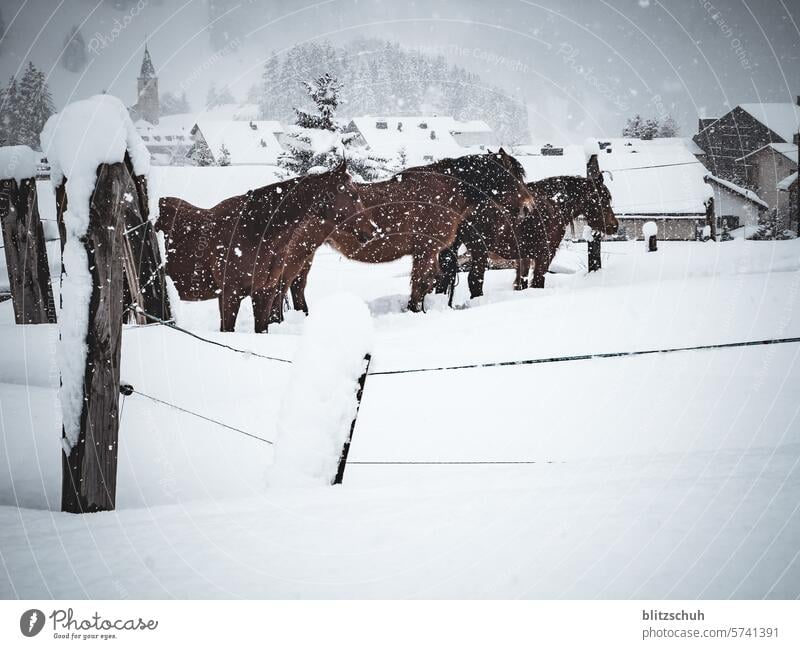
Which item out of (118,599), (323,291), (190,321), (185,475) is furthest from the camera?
(323,291)

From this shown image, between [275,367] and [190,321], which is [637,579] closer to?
[275,367]

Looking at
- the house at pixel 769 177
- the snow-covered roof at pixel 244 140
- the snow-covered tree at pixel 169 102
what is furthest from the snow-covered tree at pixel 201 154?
the house at pixel 769 177

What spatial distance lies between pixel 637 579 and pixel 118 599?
5.16 feet

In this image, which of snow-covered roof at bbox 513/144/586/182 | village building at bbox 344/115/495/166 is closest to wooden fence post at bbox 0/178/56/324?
village building at bbox 344/115/495/166

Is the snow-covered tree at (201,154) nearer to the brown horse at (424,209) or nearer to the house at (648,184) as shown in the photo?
the brown horse at (424,209)

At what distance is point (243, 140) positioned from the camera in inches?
681

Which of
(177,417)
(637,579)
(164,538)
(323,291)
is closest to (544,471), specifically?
(637,579)

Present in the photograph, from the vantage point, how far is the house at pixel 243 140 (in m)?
15.9

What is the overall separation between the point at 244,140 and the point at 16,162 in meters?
13.4

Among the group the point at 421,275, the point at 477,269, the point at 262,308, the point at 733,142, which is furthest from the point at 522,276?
the point at 733,142

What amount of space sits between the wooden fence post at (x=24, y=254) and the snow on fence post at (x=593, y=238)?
6.85 meters

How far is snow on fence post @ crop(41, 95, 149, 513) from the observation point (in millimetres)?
1907

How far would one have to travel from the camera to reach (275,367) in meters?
3.99

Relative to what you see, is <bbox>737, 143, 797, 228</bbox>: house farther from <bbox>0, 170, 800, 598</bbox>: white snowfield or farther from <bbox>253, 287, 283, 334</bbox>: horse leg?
<bbox>253, 287, 283, 334</bbox>: horse leg
